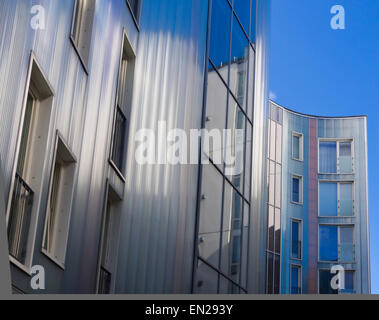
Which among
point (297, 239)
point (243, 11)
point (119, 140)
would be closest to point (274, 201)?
point (297, 239)

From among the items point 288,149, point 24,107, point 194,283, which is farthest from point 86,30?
point 288,149

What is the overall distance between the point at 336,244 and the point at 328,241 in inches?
7.3

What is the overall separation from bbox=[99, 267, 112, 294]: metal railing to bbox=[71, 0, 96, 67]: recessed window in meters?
2.36

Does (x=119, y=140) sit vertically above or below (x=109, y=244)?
above

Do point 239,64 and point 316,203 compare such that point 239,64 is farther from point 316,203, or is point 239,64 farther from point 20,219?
point 20,219

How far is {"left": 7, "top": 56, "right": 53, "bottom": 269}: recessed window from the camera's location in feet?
21.0

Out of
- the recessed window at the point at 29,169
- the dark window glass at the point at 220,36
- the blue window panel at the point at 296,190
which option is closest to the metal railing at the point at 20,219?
the recessed window at the point at 29,169

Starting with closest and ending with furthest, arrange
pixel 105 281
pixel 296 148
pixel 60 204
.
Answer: pixel 60 204 → pixel 105 281 → pixel 296 148

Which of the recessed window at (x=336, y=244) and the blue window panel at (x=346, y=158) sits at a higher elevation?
the blue window panel at (x=346, y=158)

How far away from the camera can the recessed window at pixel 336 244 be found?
51.7ft

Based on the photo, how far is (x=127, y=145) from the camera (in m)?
9.33

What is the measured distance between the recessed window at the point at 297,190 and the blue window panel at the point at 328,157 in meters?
1.34

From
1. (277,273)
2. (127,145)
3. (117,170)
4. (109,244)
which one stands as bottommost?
(109,244)

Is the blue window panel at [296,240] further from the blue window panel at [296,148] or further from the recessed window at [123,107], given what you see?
the recessed window at [123,107]
